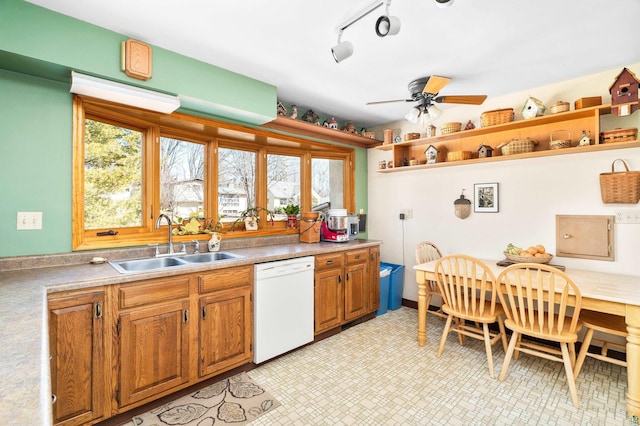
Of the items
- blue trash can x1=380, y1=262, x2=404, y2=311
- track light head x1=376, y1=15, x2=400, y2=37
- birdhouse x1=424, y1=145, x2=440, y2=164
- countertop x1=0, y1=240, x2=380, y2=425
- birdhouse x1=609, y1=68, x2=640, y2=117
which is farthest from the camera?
blue trash can x1=380, y1=262, x2=404, y2=311

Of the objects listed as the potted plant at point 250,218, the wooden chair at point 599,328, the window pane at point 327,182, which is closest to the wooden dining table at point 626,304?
the wooden chair at point 599,328

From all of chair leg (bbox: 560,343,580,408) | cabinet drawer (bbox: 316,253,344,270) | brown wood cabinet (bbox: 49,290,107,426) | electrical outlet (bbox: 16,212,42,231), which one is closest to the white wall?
chair leg (bbox: 560,343,580,408)

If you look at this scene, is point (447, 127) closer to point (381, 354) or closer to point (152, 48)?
point (381, 354)

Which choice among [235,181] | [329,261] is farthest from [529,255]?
[235,181]

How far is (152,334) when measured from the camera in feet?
6.49

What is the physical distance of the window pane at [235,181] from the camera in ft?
10.4

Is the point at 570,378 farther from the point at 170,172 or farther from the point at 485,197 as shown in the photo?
the point at 170,172

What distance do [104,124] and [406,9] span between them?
7.62 feet

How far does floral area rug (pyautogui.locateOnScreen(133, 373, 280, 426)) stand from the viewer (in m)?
1.92

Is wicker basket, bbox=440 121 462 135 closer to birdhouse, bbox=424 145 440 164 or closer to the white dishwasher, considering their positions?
birdhouse, bbox=424 145 440 164

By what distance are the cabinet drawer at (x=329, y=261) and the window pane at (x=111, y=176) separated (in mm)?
1610

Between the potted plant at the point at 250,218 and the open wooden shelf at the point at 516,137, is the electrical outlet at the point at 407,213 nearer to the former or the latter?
the open wooden shelf at the point at 516,137

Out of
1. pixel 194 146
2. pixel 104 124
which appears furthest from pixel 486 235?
pixel 104 124

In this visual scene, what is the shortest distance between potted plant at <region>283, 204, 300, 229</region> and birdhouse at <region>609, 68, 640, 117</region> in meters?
2.95
